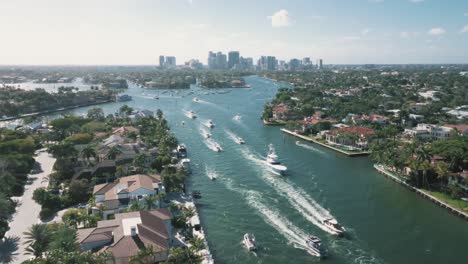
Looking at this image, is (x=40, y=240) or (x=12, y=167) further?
(x=12, y=167)

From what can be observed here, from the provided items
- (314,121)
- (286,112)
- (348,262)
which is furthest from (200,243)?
(286,112)

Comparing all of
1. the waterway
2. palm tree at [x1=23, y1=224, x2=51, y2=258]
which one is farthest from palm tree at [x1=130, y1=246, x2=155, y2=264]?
the waterway

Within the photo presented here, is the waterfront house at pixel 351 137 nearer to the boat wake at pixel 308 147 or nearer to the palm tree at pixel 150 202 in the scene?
the boat wake at pixel 308 147

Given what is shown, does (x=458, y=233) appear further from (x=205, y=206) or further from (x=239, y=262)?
(x=205, y=206)

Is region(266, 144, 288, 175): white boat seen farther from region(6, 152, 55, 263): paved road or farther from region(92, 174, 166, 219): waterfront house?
region(6, 152, 55, 263): paved road

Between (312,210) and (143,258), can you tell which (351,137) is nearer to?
(312,210)

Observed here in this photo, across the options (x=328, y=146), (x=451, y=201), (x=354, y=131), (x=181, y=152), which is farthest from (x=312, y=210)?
(x=354, y=131)
